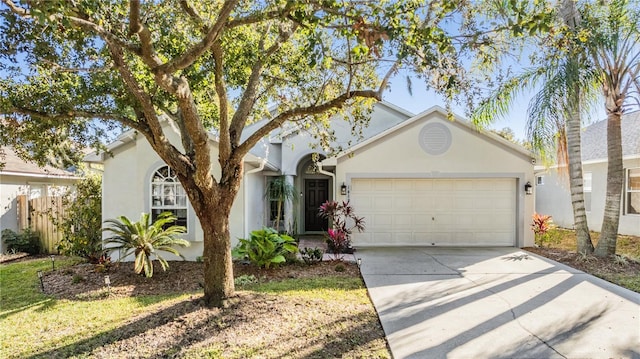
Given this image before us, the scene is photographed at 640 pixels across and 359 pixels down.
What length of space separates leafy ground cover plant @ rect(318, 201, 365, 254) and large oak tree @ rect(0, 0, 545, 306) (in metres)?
3.90

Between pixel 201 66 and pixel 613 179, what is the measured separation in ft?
36.5

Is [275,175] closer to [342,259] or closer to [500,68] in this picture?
[342,259]

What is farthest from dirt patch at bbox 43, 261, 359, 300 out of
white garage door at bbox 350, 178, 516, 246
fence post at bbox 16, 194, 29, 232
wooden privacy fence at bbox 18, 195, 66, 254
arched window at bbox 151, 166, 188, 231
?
fence post at bbox 16, 194, 29, 232

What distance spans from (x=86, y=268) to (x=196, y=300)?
541 centimetres

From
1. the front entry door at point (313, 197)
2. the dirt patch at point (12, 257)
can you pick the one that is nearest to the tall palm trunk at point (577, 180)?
the front entry door at point (313, 197)

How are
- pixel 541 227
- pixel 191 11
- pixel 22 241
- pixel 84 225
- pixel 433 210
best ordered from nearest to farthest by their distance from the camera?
pixel 191 11 → pixel 84 225 → pixel 541 227 → pixel 433 210 → pixel 22 241

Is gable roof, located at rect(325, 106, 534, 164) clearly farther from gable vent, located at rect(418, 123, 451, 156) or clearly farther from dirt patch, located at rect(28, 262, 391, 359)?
dirt patch, located at rect(28, 262, 391, 359)

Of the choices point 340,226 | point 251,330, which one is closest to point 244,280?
point 251,330

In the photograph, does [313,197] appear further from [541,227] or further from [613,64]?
[613,64]

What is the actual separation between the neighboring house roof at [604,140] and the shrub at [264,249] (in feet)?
42.0

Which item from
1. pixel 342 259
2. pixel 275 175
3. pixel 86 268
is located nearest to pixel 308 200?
pixel 275 175

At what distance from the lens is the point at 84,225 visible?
981 cm

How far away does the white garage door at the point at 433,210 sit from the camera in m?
11.7

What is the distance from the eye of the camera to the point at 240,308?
5.59m
